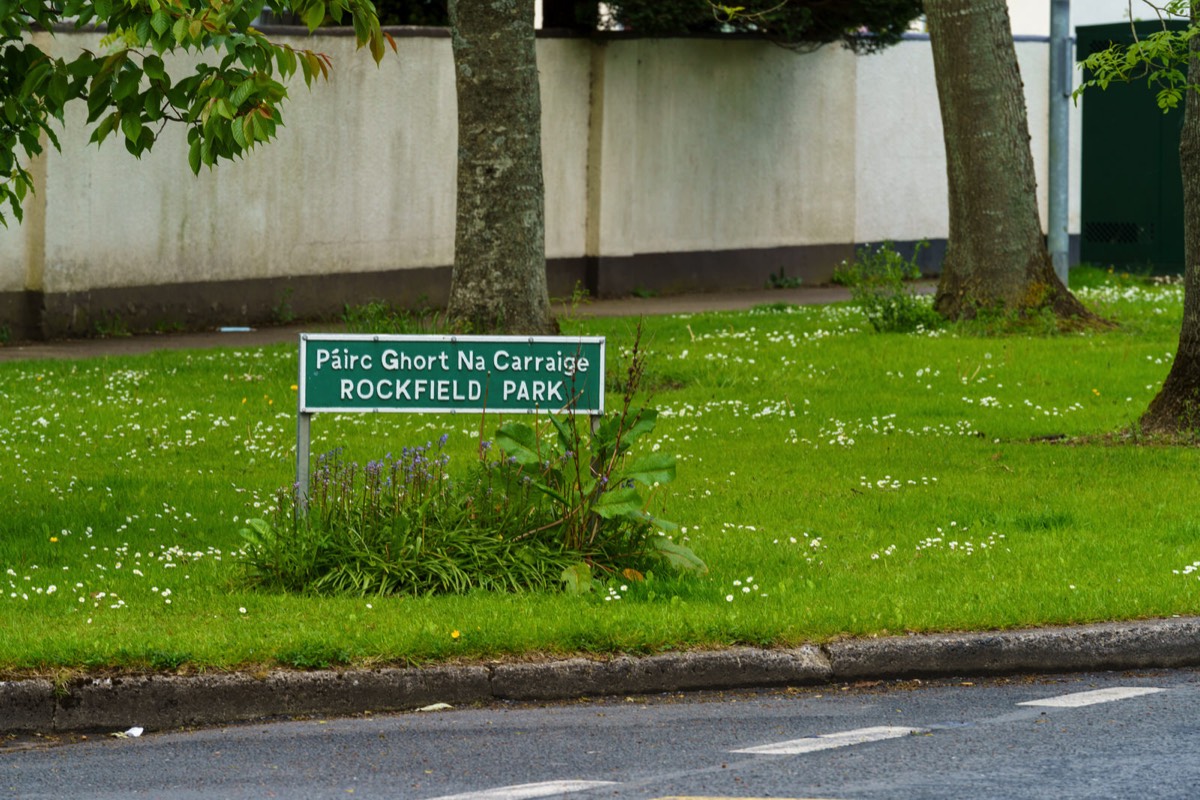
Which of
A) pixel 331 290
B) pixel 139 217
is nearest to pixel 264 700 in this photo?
pixel 139 217

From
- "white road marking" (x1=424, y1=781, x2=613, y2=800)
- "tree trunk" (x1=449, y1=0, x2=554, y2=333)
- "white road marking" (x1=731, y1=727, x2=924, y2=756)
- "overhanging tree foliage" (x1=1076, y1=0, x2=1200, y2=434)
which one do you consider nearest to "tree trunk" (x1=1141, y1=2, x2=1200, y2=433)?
"overhanging tree foliage" (x1=1076, y1=0, x2=1200, y2=434)

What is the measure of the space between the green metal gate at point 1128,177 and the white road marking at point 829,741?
66.0 feet

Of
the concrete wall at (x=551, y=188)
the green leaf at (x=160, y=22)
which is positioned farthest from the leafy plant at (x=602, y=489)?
the concrete wall at (x=551, y=188)

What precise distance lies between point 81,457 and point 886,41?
1445cm

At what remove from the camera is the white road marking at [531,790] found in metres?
5.53

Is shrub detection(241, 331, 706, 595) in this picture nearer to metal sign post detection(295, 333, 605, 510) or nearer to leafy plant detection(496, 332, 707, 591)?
leafy plant detection(496, 332, 707, 591)

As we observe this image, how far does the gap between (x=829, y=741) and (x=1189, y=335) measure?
6.36 meters

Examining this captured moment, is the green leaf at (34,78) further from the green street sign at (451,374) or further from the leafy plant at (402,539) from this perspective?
the leafy plant at (402,539)

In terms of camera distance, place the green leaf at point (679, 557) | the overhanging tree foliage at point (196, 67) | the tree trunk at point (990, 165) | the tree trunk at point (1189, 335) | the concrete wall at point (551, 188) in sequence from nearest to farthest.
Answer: the overhanging tree foliage at point (196, 67) < the green leaf at point (679, 557) < the tree trunk at point (1189, 335) < the tree trunk at point (990, 165) < the concrete wall at point (551, 188)

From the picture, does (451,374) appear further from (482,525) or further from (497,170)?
(497,170)

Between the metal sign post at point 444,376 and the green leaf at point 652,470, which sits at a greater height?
the metal sign post at point 444,376

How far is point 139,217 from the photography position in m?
17.8

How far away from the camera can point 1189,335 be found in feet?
38.4

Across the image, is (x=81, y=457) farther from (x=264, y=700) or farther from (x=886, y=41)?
(x=886, y=41)
